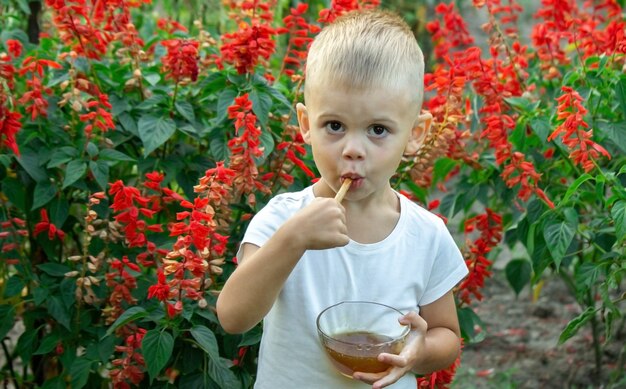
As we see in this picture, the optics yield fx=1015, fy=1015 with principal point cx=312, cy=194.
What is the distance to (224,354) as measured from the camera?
9.20 ft

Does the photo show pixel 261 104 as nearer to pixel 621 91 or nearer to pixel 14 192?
pixel 14 192

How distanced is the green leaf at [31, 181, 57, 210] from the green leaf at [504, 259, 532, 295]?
1.59 metres

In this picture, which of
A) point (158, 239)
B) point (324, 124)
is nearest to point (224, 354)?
point (158, 239)

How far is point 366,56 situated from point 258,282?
49 cm

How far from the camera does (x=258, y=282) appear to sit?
6.37 ft

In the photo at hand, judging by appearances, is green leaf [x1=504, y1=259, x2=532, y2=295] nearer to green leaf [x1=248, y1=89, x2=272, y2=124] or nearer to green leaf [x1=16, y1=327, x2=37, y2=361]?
green leaf [x1=248, y1=89, x2=272, y2=124]

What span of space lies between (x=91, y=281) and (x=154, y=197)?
29cm

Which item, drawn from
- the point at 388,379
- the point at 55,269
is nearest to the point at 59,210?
the point at 55,269

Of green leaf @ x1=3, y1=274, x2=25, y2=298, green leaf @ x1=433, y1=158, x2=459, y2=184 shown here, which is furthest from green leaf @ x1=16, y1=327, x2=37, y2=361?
green leaf @ x1=433, y1=158, x2=459, y2=184

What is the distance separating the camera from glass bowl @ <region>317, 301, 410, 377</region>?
195 centimetres

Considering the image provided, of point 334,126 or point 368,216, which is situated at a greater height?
point 334,126

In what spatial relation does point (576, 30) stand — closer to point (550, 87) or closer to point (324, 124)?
point (550, 87)

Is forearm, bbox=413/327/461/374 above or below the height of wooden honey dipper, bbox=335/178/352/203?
below

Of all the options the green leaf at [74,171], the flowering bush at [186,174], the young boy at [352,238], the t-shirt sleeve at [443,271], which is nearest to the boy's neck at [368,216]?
the young boy at [352,238]
